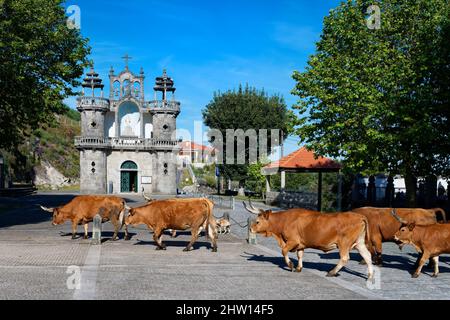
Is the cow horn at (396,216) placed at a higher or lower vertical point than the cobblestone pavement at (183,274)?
higher

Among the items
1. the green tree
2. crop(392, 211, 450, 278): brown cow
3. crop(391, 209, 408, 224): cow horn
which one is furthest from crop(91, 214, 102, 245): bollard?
the green tree

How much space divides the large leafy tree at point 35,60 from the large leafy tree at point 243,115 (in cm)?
2859

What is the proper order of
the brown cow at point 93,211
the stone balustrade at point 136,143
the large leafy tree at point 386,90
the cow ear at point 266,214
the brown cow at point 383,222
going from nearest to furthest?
1. the cow ear at point 266,214
2. the brown cow at point 383,222
3. the brown cow at point 93,211
4. the large leafy tree at point 386,90
5. the stone balustrade at point 136,143

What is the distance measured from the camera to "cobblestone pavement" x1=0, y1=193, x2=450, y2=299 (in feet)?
30.5

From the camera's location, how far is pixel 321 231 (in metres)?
11.0

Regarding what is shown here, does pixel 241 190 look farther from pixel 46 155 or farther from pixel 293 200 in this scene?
pixel 46 155

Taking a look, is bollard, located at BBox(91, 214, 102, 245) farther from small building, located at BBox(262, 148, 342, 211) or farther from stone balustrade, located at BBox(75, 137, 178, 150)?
stone balustrade, located at BBox(75, 137, 178, 150)

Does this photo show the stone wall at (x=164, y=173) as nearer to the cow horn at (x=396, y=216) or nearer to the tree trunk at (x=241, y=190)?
the tree trunk at (x=241, y=190)

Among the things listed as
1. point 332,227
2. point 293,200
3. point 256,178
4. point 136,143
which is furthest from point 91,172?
point 332,227

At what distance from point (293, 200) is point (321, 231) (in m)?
26.3

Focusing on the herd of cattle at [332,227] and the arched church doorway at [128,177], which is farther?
the arched church doorway at [128,177]

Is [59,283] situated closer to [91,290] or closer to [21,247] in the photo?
[91,290]

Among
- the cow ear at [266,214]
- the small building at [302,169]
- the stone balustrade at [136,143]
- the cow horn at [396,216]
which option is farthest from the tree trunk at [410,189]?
the stone balustrade at [136,143]

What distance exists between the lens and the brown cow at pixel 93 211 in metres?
17.1
